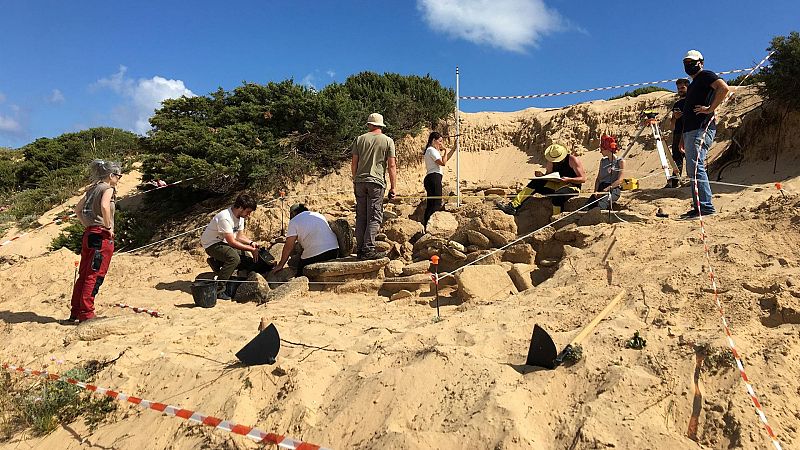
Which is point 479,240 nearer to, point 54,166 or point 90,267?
point 90,267

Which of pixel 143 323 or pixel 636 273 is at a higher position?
pixel 636 273

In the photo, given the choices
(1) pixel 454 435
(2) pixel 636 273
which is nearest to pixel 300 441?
(1) pixel 454 435

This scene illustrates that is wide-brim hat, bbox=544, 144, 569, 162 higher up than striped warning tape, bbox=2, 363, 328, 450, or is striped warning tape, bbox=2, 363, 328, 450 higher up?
wide-brim hat, bbox=544, 144, 569, 162

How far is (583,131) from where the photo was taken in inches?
469

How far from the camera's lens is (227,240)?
609cm

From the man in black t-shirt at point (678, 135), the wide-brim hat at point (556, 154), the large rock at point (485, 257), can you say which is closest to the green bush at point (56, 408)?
the large rock at point (485, 257)

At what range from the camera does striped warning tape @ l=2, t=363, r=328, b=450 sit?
8.86 feet

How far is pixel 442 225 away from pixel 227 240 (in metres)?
2.80

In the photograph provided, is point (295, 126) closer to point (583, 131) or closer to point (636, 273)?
point (583, 131)

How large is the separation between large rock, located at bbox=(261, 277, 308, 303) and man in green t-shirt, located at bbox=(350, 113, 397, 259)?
78 centimetres

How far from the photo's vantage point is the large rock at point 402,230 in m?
6.95

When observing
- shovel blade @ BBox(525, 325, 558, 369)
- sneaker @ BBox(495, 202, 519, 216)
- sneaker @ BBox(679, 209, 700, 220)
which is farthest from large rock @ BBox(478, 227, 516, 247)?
shovel blade @ BBox(525, 325, 558, 369)

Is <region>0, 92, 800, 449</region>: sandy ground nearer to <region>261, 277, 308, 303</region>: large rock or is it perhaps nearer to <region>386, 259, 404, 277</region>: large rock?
<region>261, 277, 308, 303</region>: large rock

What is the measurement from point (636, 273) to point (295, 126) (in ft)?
30.8
